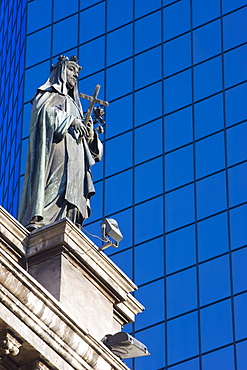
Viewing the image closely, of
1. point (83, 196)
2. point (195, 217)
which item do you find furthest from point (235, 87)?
point (83, 196)

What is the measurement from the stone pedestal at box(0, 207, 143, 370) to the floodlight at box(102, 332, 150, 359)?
25 cm

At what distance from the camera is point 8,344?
1653 centimetres

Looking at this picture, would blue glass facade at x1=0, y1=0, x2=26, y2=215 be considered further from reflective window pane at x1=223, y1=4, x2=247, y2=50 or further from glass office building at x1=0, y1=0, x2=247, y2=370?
reflective window pane at x1=223, y1=4, x2=247, y2=50

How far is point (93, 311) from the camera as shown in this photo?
769 inches

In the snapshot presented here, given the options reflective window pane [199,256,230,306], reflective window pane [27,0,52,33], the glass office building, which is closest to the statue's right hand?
the glass office building

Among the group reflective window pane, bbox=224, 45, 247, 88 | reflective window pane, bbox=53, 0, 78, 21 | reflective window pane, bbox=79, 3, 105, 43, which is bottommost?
reflective window pane, bbox=224, 45, 247, 88

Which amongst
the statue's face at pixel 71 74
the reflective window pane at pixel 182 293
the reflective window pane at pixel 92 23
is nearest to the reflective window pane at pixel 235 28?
the reflective window pane at pixel 92 23

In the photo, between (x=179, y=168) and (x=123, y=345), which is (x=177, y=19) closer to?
(x=179, y=168)

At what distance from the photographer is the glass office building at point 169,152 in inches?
2014

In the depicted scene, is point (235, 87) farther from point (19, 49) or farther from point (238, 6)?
point (19, 49)

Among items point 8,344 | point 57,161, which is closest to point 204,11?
point 57,161

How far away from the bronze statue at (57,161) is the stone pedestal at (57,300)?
761 millimetres

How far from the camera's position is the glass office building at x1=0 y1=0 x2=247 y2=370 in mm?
51156

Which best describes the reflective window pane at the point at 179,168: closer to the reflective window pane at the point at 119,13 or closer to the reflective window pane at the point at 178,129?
the reflective window pane at the point at 178,129
